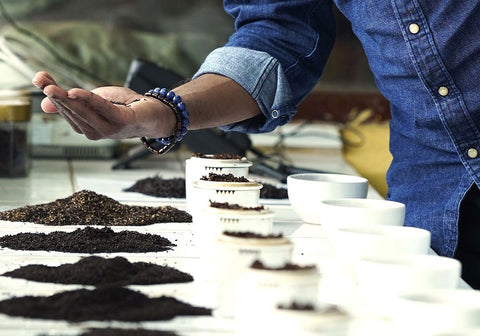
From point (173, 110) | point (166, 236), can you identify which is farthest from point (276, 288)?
point (173, 110)

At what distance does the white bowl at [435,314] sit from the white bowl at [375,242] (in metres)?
0.15

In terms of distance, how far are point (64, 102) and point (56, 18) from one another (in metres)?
3.19

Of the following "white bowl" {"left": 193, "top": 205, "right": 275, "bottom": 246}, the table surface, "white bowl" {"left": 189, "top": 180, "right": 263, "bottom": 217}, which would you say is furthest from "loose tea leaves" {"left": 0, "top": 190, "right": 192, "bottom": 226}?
"white bowl" {"left": 193, "top": 205, "right": 275, "bottom": 246}

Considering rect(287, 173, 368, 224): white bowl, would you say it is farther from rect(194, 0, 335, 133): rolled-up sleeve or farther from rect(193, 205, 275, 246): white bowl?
rect(193, 205, 275, 246): white bowl

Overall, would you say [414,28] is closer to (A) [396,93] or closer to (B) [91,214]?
(A) [396,93]

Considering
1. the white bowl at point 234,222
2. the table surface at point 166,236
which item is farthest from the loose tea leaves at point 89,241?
the white bowl at point 234,222

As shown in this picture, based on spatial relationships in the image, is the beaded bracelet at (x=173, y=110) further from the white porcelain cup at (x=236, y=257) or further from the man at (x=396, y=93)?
the white porcelain cup at (x=236, y=257)

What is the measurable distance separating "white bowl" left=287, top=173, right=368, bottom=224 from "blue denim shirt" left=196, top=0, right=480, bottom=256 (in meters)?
0.18

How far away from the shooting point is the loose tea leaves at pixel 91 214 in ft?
4.77

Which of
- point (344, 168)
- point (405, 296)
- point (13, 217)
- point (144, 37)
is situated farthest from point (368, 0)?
point (144, 37)

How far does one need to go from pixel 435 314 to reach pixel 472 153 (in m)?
0.79

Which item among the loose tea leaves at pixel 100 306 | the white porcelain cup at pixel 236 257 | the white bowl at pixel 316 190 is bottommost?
the loose tea leaves at pixel 100 306

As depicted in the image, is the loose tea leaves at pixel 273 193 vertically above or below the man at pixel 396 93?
below

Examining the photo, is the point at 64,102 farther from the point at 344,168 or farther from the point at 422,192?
the point at 344,168
